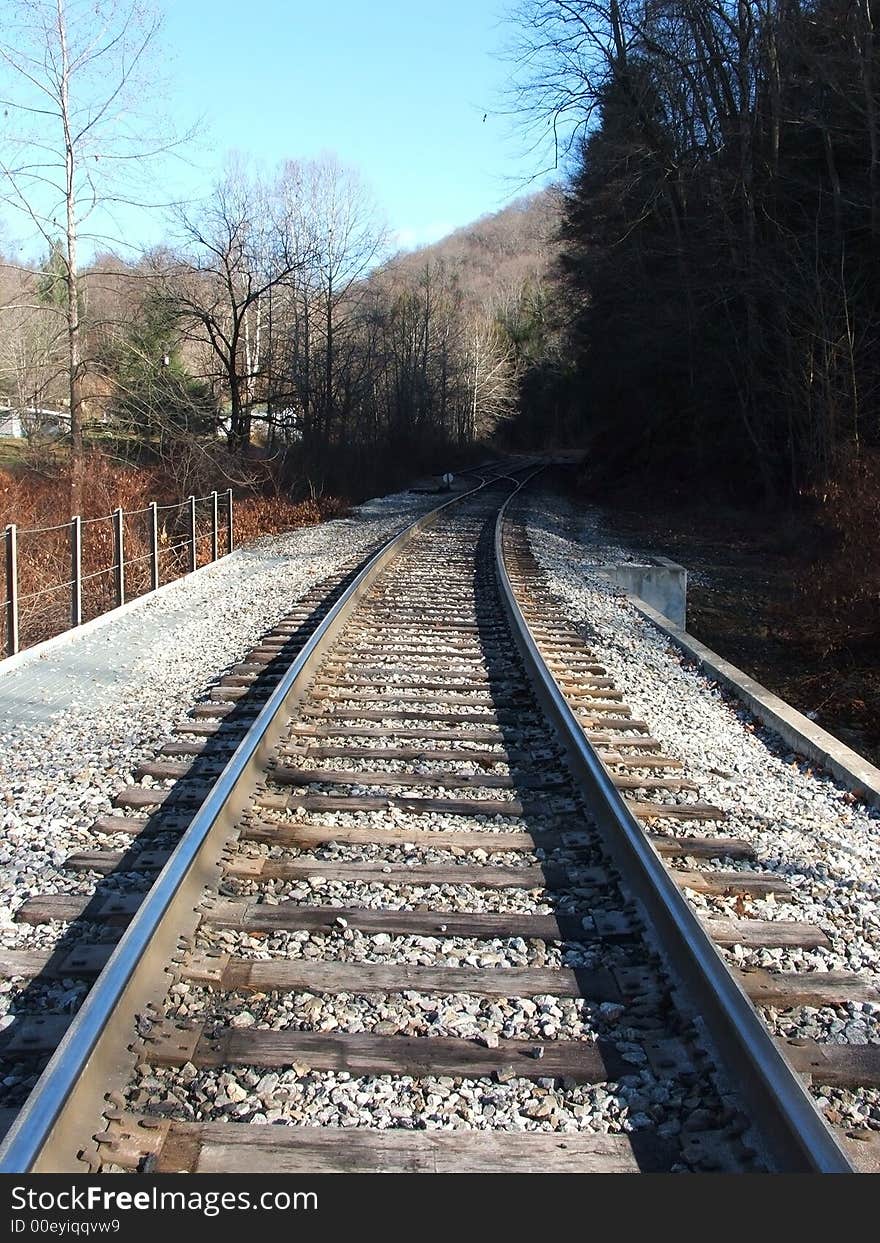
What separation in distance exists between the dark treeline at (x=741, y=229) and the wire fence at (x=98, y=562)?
365 inches

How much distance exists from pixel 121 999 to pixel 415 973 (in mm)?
944

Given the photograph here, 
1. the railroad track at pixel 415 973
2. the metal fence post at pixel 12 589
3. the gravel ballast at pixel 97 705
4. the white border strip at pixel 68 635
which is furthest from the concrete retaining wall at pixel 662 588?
the metal fence post at pixel 12 589

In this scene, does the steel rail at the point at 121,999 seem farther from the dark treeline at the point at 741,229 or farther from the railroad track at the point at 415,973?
the dark treeline at the point at 741,229

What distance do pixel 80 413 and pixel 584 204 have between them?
2052 centimetres

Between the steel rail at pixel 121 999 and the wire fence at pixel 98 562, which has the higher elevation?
the wire fence at pixel 98 562

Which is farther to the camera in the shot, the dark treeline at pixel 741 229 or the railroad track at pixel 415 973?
the dark treeline at pixel 741 229

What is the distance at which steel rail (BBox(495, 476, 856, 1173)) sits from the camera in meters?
2.56

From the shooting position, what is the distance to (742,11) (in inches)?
926

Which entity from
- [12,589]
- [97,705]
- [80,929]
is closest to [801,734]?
[80,929]

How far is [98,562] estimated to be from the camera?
53.3 ft

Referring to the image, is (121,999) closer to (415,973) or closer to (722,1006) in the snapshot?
(415,973)

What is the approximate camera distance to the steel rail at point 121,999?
2555 millimetres

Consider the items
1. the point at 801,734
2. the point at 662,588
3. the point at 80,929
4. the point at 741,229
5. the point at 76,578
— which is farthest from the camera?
the point at 741,229

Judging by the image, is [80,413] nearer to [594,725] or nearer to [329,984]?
[594,725]
